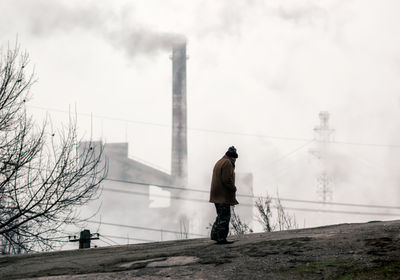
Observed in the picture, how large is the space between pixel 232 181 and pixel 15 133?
651 cm

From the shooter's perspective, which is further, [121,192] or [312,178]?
[312,178]

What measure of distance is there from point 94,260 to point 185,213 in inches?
2011

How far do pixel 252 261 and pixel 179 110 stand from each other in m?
44.5

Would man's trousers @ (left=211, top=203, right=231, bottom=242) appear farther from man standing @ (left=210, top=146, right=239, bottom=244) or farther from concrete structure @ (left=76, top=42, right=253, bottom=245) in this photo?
concrete structure @ (left=76, top=42, right=253, bottom=245)

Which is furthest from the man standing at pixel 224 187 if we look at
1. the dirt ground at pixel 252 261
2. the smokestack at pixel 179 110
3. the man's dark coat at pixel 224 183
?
the smokestack at pixel 179 110

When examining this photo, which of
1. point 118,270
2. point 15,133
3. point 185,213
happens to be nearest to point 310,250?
point 118,270

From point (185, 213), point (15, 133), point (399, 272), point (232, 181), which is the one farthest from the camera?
point (185, 213)

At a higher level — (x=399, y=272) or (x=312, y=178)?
(x=312, y=178)

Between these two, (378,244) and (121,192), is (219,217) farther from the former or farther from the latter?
(121,192)

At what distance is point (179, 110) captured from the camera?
170 ft

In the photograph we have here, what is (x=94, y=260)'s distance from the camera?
9.11m

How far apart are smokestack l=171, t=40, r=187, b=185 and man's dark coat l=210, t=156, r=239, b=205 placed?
42521mm

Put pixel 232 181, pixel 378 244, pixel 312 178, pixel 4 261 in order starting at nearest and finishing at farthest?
1. pixel 378 244
2. pixel 232 181
3. pixel 4 261
4. pixel 312 178

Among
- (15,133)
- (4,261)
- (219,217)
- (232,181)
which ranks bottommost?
(4,261)
